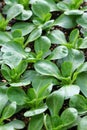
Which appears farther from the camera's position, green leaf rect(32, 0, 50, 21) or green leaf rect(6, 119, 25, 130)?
green leaf rect(32, 0, 50, 21)

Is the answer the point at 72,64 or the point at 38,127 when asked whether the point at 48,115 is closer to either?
the point at 38,127

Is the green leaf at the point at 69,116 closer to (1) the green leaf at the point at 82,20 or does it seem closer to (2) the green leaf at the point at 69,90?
(2) the green leaf at the point at 69,90

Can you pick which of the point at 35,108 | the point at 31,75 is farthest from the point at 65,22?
the point at 35,108

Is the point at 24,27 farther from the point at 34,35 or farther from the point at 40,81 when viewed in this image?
the point at 40,81

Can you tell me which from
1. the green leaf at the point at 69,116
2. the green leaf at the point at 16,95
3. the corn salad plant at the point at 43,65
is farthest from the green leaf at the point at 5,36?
the green leaf at the point at 69,116

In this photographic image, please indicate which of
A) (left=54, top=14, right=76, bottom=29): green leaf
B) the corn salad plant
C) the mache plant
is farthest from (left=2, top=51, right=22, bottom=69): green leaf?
(left=54, top=14, right=76, bottom=29): green leaf

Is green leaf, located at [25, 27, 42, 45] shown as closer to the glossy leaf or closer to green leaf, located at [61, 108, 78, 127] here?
the glossy leaf
